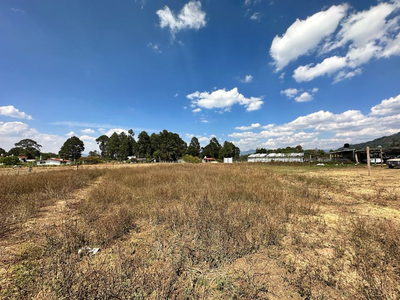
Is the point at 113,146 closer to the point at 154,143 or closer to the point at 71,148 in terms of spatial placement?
the point at 154,143

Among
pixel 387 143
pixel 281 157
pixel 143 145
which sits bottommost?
pixel 281 157

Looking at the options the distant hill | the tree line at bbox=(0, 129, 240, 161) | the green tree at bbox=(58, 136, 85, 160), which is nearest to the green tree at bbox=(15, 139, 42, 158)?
the tree line at bbox=(0, 129, 240, 161)

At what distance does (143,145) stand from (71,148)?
35523 mm

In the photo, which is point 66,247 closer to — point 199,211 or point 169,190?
point 199,211

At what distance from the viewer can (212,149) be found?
302ft

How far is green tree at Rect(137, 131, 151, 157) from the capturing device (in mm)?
70312

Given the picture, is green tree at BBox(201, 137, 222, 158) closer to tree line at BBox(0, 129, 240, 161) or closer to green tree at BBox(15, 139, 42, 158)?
tree line at BBox(0, 129, 240, 161)

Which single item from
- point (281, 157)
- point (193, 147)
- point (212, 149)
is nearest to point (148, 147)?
point (193, 147)

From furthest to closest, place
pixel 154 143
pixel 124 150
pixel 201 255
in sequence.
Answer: pixel 154 143 → pixel 124 150 → pixel 201 255

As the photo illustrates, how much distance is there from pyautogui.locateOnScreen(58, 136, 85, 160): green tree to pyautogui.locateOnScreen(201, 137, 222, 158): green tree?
62093 millimetres

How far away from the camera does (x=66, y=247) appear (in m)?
2.98

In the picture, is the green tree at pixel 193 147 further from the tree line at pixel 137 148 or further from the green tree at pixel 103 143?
the green tree at pixel 103 143

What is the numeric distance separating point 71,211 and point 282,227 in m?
6.46

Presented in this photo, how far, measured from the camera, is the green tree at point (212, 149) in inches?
3605
